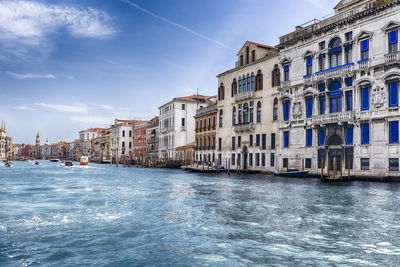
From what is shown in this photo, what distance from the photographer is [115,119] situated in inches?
3376

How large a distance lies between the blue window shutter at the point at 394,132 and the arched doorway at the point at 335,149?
327 cm

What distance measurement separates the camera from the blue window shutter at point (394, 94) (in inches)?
795

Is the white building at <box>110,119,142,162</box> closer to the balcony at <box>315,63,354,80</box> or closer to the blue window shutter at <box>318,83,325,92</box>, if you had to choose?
the blue window shutter at <box>318,83,325,92</box>

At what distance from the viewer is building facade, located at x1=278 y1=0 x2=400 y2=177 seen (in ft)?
67.5

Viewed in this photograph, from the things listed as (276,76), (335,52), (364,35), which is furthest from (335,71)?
(276,76)

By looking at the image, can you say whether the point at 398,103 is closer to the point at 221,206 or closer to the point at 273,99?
the point at 273,99

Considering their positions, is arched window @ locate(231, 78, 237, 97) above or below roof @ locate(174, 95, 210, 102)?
below

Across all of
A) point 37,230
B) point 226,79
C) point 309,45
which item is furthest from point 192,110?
point 37,230

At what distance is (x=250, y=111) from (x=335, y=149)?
31.9 ft

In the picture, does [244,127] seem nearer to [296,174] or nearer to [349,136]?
[296,174]

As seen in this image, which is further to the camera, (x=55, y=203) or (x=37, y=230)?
(x=55, y=203)

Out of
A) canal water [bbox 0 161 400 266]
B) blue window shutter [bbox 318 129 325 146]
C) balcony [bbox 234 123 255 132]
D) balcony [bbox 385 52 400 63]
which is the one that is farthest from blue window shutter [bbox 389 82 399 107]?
balcony [bbox 234 123 255 132]

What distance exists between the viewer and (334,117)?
2342 cm

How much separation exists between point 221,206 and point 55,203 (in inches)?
209
